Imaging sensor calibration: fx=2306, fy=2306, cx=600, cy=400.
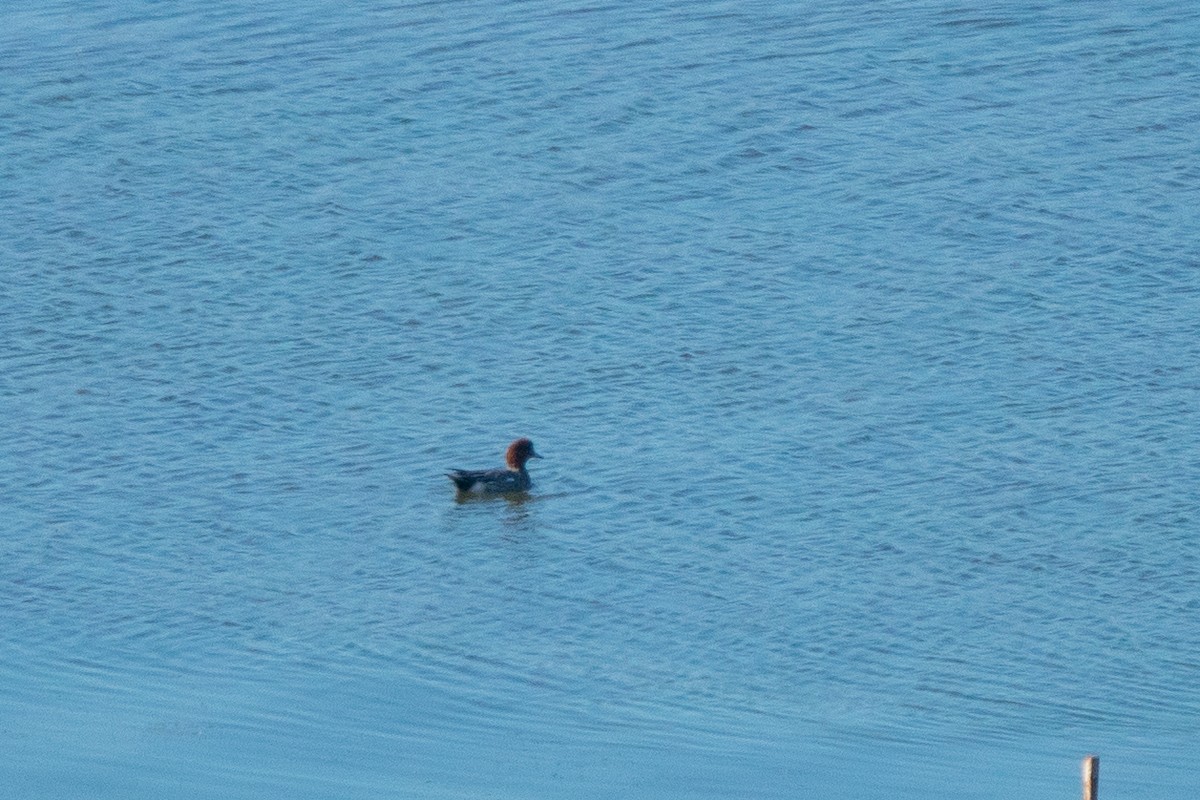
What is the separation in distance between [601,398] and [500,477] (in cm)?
144

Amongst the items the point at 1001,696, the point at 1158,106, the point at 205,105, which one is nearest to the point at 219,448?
the point at 1001,696

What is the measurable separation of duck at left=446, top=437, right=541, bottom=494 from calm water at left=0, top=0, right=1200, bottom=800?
0.16 meters

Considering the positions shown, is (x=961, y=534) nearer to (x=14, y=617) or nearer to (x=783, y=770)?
(x=783, y=770)

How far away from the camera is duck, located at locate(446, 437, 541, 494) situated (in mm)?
13273

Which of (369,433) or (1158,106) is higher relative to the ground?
(1158,106)

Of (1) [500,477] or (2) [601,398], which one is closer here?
(1) [500,477]

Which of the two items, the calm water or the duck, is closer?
the calm water

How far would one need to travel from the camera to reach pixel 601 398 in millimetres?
14609

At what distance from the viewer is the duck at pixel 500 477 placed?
13.3 m

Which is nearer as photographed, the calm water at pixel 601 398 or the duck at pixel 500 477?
the calm water at pixel 601 398

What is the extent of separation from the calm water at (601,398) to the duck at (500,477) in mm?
155

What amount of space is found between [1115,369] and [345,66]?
914 centimetres

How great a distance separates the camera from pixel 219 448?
1387 centimetres

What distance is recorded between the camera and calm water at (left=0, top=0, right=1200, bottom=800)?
380 inches
